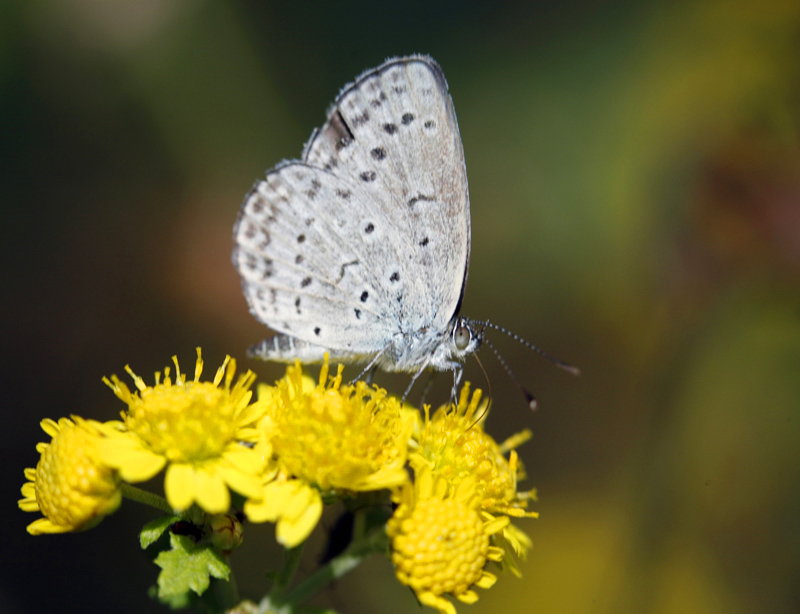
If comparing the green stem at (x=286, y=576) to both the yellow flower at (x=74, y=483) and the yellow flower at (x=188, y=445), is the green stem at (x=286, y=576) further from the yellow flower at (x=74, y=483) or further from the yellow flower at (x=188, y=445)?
the yellow flower at (x=74, y=483)

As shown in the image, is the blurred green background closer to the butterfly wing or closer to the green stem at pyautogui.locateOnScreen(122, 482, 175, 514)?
the butterfly wing

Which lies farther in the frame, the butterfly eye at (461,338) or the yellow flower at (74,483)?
the butterfly eye at (461,338)

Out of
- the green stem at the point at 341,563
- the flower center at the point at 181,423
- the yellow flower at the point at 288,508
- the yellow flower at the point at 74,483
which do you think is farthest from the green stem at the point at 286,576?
the yellow flower at the point at 74,483

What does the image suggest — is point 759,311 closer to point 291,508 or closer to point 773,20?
point 773,20

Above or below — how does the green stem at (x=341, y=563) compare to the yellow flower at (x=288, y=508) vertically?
below

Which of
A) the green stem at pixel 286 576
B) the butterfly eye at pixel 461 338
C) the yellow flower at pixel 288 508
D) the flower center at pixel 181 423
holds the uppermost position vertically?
the butterfly eye at pixel 461 338

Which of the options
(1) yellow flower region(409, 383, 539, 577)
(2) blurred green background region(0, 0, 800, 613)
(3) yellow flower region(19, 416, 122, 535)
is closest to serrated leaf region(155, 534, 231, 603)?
(3) yellow flower region(19, 416, 122, 535)

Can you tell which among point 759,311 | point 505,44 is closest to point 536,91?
point 505,44
